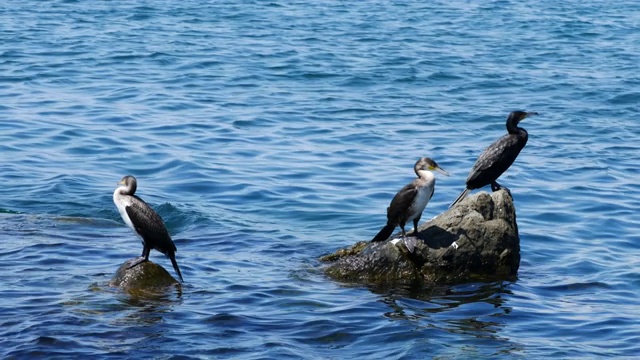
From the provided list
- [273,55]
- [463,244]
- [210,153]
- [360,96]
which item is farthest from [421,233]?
[273,55]

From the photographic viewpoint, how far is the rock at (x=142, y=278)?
11.2 metres

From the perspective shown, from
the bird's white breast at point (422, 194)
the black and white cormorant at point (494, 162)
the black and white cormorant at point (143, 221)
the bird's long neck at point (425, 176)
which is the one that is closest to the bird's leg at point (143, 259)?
the black and white cormorant at point (143, 221)

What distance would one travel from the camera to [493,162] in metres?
12.5

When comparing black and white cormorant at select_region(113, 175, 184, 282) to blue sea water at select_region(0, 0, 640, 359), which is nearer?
blue sea water at select_region(0, 0, 640, 359)

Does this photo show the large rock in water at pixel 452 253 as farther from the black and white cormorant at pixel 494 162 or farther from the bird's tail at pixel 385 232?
the black and white cormorant at pixel 494 162

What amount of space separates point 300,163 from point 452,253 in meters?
6.89

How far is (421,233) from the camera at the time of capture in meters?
11.9

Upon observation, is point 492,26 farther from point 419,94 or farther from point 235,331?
point 235,331

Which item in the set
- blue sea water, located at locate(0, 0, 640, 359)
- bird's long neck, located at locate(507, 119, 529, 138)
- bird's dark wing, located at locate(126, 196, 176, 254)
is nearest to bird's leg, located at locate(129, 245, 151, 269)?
bird's dark wing, located at locate(126, 196, 176, 254)

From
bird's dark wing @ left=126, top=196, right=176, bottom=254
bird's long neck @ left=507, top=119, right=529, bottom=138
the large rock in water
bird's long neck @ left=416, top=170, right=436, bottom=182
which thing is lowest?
the large rock in water

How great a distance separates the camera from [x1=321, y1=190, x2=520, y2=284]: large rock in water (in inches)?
464

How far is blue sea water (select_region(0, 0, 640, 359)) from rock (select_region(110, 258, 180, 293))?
8.9 inches

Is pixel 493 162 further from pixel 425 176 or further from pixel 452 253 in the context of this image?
pixel 452 253

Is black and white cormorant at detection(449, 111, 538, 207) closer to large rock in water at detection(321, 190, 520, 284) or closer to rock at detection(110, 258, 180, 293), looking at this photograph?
large rock in water at detection(321, 190, 520, 284)
